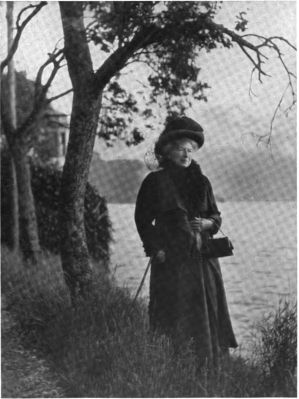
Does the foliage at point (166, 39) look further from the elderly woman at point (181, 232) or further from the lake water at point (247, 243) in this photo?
the lake water at point (247, 243)

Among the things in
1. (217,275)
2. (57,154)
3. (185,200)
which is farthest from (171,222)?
(57,154)

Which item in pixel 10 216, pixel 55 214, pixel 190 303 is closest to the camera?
pixel 190 303

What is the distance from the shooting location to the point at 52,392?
13.5ft

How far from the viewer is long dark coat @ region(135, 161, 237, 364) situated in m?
4.30

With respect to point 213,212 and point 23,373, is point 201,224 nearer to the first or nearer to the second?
point 213,212

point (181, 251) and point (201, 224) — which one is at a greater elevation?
point (201, 224)

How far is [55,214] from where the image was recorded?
817 cm

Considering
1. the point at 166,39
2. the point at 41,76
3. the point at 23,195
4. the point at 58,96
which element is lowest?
the point at 23,195

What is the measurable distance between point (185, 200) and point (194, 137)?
1.61 ft

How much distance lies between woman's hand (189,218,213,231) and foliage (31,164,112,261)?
3.09m

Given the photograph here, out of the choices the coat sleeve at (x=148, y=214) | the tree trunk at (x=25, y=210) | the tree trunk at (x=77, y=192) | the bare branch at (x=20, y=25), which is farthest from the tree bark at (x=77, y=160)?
the tree trunk at (x=25, y=210)

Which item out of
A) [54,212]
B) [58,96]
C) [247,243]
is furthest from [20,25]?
[54,212]

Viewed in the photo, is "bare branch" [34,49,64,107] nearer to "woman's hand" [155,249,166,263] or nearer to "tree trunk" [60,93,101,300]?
"tree trunk" [60,93,101,300]

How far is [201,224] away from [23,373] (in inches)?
72.2
